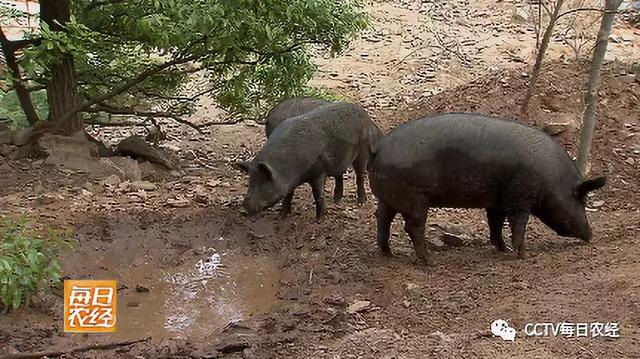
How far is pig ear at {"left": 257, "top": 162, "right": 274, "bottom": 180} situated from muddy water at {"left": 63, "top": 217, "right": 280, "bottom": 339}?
77 cm

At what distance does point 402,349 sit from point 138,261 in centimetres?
334

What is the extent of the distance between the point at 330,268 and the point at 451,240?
4.54 feet

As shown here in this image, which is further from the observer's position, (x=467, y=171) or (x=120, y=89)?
(x=120, y=89)

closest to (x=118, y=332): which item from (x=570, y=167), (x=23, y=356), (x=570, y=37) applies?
(x=23, y=356)

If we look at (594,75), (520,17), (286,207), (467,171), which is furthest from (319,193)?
(520,17)

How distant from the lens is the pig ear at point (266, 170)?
8.09m

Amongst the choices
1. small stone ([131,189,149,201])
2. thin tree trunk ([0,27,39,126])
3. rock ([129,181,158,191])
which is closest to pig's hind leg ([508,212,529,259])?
small stone ([131,189,149,201])

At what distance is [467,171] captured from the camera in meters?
7.08

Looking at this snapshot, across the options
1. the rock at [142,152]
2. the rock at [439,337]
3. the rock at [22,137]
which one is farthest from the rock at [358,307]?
the rock at [22,137]

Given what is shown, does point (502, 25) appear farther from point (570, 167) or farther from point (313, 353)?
point (313, 353)

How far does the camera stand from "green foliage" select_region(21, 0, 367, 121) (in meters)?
8.37

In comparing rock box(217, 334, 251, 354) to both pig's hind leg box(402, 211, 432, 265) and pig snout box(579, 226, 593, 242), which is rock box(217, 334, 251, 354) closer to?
pig's hind leg box(402, 211, 432, 265)

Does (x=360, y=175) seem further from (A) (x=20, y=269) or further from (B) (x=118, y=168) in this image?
(A) (x=20, y=269)

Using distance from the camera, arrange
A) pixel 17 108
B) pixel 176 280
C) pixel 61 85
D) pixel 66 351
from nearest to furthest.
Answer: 1. pixel 66 351
2. pixel 176 280
3. pixel 61 85
4. pixel 17 108
